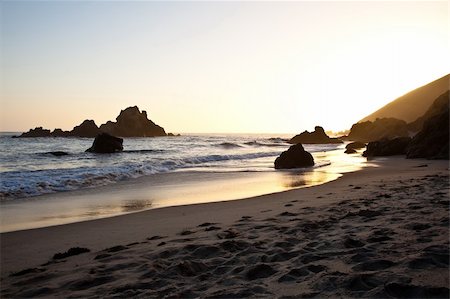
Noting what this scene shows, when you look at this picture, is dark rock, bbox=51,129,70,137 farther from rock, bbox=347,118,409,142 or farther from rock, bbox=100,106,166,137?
rock, bbox=347,118,409,142

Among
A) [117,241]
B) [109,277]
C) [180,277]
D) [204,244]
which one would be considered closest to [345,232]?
[204,244]

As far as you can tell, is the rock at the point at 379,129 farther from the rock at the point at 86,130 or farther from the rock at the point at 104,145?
the rock at the point at 86,130

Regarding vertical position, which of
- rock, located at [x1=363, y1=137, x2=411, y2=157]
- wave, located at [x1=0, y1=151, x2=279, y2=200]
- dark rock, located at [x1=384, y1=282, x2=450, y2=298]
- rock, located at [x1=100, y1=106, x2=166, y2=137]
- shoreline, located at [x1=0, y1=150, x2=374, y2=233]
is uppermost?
rock, located at [x1=100, y1=106, x2=166, y2=137]

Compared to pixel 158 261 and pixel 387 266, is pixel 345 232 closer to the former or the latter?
pixel 387 266

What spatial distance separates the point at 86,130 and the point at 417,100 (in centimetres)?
10608

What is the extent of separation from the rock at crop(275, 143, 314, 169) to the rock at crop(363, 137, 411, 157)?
942 cm

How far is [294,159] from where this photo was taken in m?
21.7

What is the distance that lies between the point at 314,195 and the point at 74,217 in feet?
21.6

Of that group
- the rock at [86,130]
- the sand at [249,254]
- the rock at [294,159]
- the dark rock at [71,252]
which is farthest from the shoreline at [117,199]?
the rock at [86,130]

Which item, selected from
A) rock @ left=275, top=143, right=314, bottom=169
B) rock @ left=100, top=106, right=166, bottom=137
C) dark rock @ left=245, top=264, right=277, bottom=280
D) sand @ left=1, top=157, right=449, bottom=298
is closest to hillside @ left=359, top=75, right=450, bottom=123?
rock @ left=100, top=106, right=166, bottom=137

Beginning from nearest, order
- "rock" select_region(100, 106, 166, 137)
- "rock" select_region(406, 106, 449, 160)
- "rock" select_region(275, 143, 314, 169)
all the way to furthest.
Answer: "rock" select_region(406, 106, 449, 160) < "rock" select_region(275, 143, 314, 169) < "rock" select_region(100, 106, 166, 137)

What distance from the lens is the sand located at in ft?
11.7

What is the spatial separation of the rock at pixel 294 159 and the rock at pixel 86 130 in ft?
271

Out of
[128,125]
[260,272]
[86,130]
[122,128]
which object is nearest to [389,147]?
[260,272]
